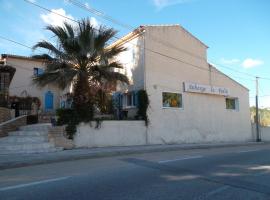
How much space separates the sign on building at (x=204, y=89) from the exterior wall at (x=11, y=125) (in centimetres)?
1203

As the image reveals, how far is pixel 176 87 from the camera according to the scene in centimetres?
2467

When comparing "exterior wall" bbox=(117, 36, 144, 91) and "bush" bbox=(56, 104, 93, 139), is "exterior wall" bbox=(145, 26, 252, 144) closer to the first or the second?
"exterior wall" bbox=(117, 36, 144, 91)

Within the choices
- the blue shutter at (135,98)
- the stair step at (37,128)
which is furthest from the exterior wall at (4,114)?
the blue shutter at (135,98)

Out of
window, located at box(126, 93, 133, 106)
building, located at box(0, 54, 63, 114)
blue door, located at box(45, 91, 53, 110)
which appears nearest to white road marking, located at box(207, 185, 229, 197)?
window, located at box(126, 93, 133, 106)

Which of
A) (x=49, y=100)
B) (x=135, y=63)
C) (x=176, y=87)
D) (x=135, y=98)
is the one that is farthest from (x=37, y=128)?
(x=49, y=100)

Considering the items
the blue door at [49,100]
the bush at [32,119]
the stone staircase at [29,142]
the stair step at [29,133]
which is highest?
the blue door at [49,100]

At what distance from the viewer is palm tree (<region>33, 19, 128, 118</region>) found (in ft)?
59.2

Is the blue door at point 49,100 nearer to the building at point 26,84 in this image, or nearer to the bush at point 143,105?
the building at point 26,84

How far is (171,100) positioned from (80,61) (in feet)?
27.3

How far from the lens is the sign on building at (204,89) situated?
25522mm

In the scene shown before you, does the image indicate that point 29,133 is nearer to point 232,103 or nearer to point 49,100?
point 49,100

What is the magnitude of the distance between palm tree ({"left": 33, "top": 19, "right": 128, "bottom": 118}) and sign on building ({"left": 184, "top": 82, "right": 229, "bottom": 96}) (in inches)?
326

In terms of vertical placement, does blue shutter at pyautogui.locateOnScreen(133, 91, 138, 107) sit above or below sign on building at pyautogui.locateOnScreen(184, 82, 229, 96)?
below

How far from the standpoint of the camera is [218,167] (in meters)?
11.6
